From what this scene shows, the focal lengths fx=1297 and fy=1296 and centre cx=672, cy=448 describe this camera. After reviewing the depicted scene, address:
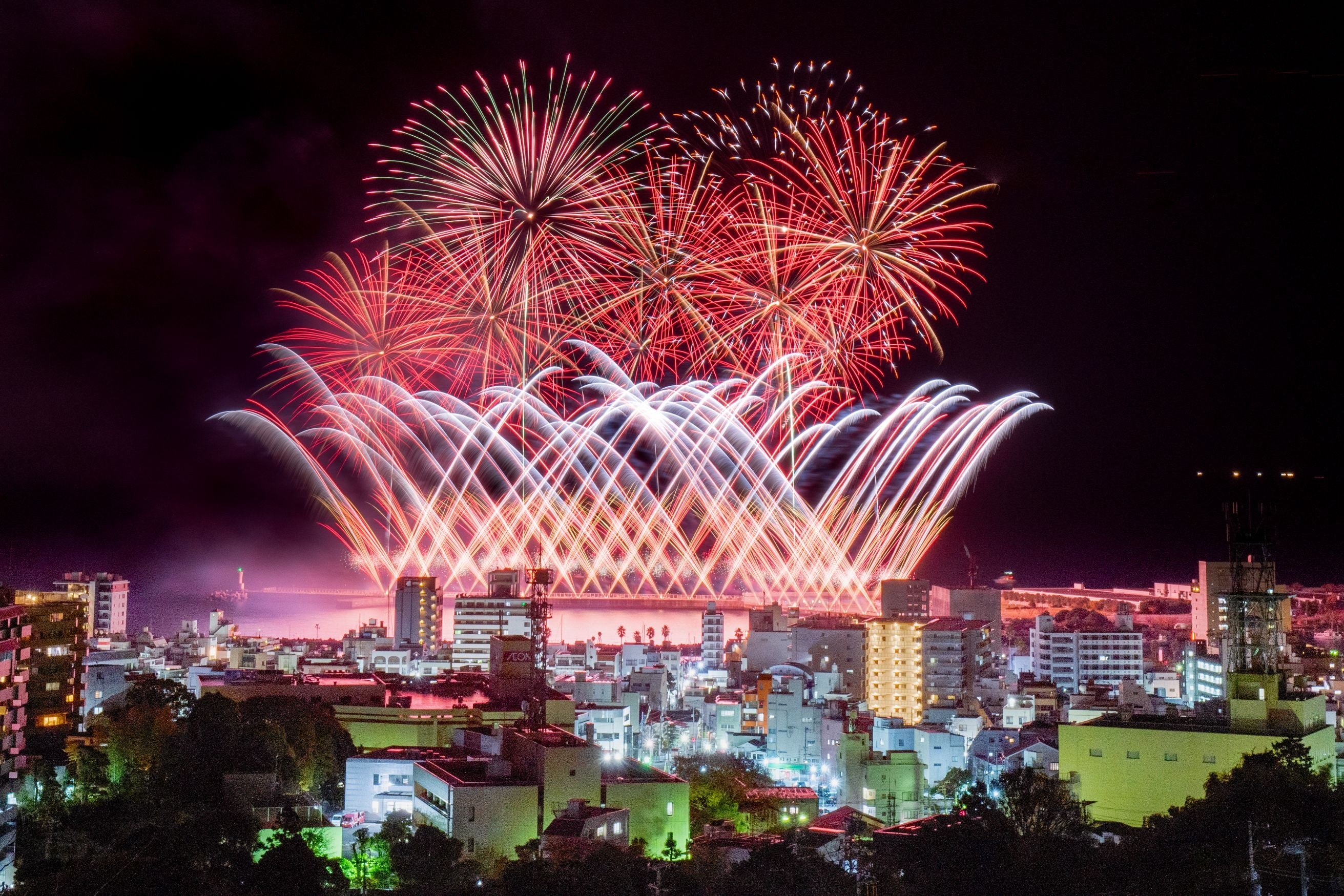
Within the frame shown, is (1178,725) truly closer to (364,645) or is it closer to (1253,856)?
(1253,856)

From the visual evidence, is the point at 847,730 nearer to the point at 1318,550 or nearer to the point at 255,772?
the point at 255,772

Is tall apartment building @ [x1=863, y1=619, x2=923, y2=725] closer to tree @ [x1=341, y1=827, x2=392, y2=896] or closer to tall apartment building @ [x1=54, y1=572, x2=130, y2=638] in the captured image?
tree @ [x1=341, y1=827, x2=392, y2=896]

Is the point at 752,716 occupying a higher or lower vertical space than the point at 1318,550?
lower

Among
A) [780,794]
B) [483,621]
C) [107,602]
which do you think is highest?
[107,602]

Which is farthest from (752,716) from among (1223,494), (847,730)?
(1223,494)

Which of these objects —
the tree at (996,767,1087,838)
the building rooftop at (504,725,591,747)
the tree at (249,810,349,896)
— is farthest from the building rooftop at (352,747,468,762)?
the tree at (996,767,1087,838)

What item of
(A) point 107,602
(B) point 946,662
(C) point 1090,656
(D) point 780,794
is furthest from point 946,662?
(A) point 107,602
